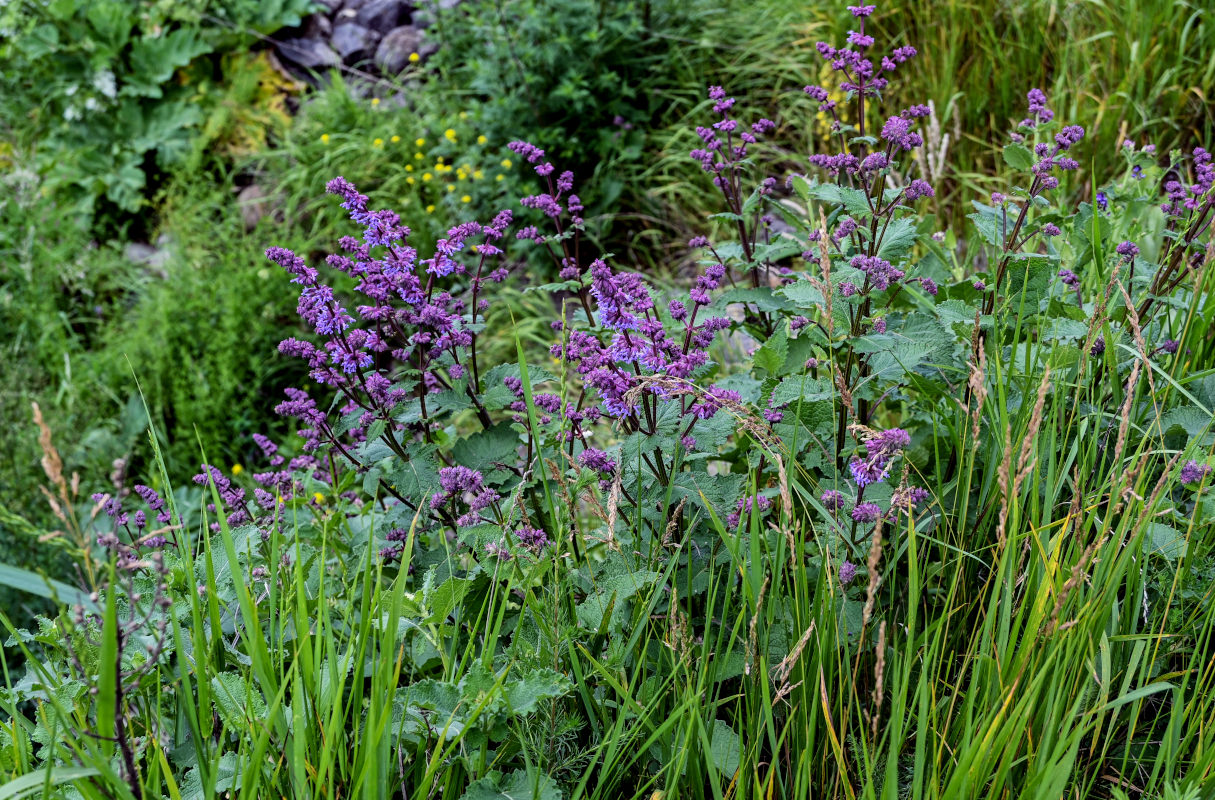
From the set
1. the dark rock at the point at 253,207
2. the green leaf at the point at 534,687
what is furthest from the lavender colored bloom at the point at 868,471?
the dark rock at the point at 253,207

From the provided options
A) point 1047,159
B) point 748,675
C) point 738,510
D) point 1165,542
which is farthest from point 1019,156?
point 748,675

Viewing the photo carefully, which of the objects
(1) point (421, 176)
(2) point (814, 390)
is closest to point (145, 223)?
(1) point (421, 176)

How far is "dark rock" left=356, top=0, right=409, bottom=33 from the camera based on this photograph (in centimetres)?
609

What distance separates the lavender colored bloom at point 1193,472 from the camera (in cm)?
142

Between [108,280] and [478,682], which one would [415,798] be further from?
[108,280]

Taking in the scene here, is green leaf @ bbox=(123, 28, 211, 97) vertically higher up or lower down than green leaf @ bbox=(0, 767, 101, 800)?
higher up

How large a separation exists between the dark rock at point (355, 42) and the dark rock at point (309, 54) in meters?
0.06

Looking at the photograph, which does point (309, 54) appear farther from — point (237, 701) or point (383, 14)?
point (237, 701)

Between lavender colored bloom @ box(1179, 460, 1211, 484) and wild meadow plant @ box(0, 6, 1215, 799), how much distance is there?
0.05 feet

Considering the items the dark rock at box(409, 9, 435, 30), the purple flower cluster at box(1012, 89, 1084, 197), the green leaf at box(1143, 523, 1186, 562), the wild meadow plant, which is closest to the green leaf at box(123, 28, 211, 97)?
the dark rock at box(409, 9, 435, 30)

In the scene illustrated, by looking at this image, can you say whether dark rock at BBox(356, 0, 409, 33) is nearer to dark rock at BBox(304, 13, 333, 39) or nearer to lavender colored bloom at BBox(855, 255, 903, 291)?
dark rock at BBox(304, 13, 333, 39)

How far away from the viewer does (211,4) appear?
6000 millimetres

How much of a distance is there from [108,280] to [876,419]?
4422 mm

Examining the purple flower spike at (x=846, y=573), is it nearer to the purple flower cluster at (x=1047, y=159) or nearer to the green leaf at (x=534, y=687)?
the green leaf at (x=534, y=687)
